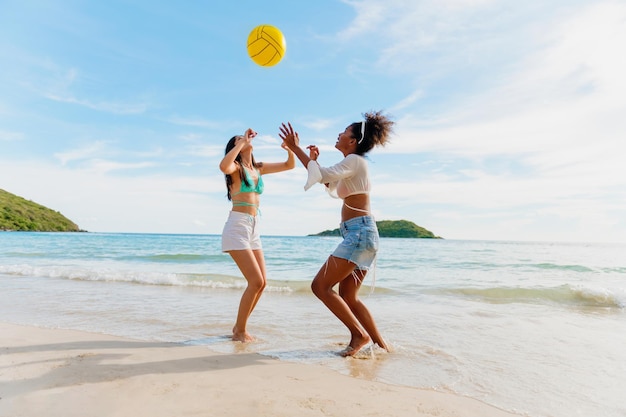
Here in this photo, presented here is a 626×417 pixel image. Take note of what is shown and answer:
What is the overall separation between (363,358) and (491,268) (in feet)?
44.0

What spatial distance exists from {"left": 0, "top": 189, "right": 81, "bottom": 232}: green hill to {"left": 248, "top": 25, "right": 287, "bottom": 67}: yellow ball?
3325 inches

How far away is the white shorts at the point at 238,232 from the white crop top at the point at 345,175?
1206 mm

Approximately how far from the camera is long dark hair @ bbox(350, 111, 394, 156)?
14.7 ft

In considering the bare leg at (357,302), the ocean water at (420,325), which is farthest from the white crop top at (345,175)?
the ocean water at (420,325)

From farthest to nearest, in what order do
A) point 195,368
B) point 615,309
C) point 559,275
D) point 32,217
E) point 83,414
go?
point 32,217, point 559,275, point 615,309, point 195,368, point 83,414

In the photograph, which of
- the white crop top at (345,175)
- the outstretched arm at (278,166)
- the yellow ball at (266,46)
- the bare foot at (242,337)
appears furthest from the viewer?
the outstretched arm at (278,166)

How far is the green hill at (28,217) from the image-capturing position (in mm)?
76250

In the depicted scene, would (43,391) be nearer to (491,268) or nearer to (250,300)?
(250,300)

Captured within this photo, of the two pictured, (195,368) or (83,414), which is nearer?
(83,414)

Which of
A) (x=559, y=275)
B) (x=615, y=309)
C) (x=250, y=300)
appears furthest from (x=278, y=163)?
(x=559, y=275)

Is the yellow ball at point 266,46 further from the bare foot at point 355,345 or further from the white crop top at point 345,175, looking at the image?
the bare foot at point 355,345

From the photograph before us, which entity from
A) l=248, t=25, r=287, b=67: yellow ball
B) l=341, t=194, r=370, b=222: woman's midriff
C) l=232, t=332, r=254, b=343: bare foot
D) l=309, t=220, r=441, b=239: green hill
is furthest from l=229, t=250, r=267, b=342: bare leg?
l=309, t=220, r=441, b=239: green hill

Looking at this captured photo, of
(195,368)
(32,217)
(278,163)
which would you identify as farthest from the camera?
(32,217)

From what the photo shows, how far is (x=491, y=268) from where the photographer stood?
53.0ft
